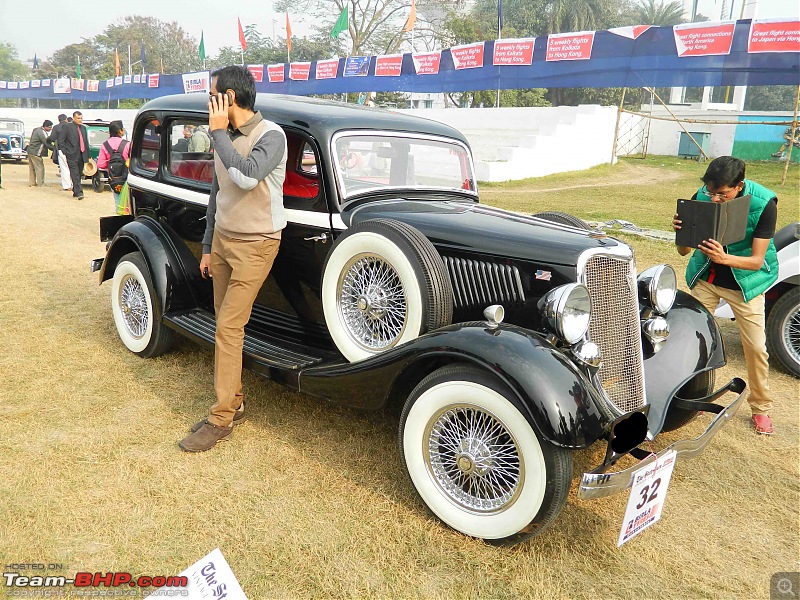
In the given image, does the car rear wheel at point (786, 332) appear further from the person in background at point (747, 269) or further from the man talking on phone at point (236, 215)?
the man talking on phone at point (236, 215)

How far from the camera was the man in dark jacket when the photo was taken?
13477 millimetres

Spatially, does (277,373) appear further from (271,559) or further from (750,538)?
(750,538)

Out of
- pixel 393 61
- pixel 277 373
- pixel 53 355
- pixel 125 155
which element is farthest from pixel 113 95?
pixel 277 373

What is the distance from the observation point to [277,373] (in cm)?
342

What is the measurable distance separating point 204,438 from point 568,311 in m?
2.08

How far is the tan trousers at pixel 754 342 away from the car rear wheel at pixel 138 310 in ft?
12.5

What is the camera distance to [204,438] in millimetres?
3410

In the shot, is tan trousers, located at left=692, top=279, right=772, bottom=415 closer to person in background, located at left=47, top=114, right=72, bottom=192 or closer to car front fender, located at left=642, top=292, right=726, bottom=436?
car front fender, located at left=642, top=292, right=726, bottom=436

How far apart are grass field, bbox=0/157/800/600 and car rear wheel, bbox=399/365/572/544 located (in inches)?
5.6

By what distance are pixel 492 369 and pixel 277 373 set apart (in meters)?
1.39

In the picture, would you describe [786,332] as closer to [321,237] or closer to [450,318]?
[450,318]

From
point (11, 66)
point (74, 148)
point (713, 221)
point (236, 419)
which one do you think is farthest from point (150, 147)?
point (11, 66)

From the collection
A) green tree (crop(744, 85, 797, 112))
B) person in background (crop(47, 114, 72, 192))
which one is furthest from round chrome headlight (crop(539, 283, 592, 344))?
green tree (crop(744, 85, 797, 112))

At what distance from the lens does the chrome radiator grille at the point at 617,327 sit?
298 cm
